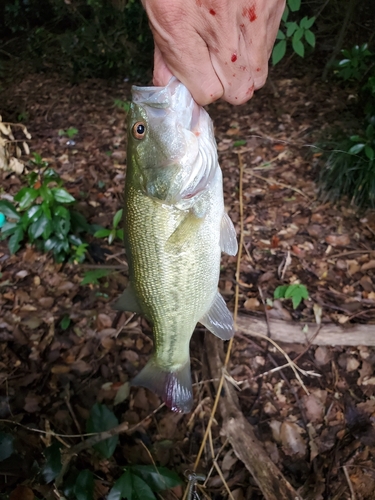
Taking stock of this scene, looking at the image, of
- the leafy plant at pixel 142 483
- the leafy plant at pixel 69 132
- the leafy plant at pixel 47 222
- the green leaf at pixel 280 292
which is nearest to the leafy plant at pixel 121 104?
the leafy plant at pixel 69 132

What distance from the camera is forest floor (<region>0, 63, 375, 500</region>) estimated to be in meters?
2.23

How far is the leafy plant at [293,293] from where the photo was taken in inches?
112

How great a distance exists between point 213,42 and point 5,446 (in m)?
1.82

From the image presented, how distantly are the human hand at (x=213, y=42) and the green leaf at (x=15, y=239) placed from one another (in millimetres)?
2331

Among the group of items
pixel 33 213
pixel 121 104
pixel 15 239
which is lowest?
pixel 15 239

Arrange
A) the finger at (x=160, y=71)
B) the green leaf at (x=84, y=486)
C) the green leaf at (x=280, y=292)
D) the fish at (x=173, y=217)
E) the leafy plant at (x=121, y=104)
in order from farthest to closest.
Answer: the leafy plant at (x=121, y=104)
the green leaf at (x=280, y=292)
the green leaf at (x=84, y=486)
the fish at (x=173, y=217)
the finger at (x=160, y=71)

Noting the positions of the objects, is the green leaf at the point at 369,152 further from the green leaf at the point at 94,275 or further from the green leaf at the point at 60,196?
the green leaf at the point at 60,196

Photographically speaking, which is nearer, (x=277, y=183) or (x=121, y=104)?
(x=277, y=183)

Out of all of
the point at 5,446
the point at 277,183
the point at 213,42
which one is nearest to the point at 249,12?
the point at 213,42

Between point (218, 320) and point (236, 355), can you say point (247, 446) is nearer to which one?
point (236, 355)

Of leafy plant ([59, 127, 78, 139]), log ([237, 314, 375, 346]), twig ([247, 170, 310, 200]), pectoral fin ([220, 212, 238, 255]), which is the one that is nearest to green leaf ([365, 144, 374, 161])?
twig ([247, 170, 310, 200])

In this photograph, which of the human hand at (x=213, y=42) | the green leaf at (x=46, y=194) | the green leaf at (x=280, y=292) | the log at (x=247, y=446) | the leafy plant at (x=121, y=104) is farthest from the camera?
the leafy plant at (x=121, y=104)

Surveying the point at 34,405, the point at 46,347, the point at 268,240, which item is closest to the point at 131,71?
the point at 268,240

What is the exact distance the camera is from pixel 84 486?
1.91 meters
